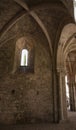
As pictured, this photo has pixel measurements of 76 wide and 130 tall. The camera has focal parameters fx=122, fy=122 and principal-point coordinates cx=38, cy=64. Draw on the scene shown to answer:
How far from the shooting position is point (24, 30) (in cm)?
884

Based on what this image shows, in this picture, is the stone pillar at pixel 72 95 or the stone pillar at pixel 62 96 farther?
the stone pillar at pixel 72 95

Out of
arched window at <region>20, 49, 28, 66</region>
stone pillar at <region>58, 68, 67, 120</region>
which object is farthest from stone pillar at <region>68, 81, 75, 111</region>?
arched window at <region>20, 49, 28, 66</region>

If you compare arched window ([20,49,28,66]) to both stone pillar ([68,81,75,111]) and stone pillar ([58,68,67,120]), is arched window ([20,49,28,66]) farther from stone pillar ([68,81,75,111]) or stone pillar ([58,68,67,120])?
stone pillar ([68,81,75,111])

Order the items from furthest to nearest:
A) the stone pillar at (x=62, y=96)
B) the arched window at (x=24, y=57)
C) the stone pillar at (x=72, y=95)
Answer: the stone pillar at (x=72, y=95) < the arched window at (x=24, y=57) < the stone pillar at (x=62, y=96)

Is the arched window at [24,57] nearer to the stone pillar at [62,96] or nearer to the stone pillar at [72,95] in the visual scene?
the stone pillar at [62,96]

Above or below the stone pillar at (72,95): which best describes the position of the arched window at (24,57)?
above

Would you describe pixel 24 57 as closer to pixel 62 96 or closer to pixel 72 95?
pixel 62 96

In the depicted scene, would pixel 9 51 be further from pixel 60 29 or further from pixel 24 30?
pixel 60 29

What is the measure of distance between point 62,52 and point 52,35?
1419 millimetres

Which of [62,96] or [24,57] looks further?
[24,57]

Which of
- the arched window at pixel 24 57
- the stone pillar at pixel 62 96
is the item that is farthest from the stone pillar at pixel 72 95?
the arched window at pixel 24 57

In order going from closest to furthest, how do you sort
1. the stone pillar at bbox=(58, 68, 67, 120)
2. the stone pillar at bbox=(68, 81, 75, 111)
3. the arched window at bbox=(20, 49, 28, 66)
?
the stone pillar at bbox=(58, 68, 67, 120)
the arched window at bbox=(20, 49, 28, 66)
the stone pillar at bbox=(68, 81, 75, 111)

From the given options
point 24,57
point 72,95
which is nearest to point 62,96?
point 24,57

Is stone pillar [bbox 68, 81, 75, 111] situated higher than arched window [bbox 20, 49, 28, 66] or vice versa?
arched window [bbox 20, 49, 28, 66]
